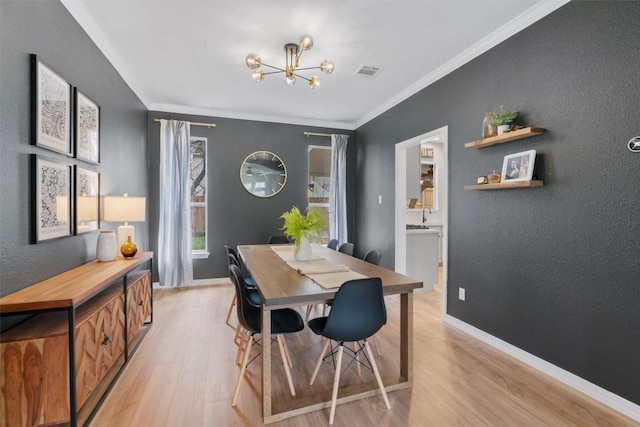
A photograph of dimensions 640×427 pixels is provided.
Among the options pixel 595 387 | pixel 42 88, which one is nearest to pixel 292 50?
pixel 42 88

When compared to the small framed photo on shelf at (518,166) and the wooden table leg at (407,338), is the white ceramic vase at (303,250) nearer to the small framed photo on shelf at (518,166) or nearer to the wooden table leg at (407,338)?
the wooden table leg at (407,338)

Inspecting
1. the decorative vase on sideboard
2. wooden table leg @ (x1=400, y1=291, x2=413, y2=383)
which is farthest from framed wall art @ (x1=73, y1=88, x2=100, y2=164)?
wooden table leg @ (x1=400, y1=291, x2=413, y2=383)

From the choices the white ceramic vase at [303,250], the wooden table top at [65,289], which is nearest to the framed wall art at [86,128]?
the wooden table top at [65,289]

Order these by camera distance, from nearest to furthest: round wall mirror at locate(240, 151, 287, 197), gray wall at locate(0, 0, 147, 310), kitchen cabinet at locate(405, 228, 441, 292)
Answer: gray wall at locate(0, 0, 147, 310), kitchen cabinet at locate(405, 228, 441, 292), round wall mirror at locate(240, 151, 287, 197)

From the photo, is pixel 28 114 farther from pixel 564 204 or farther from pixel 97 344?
pixel 564 204

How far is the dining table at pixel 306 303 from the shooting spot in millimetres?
1690

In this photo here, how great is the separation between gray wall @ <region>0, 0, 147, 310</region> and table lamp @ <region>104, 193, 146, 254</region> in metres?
0.17

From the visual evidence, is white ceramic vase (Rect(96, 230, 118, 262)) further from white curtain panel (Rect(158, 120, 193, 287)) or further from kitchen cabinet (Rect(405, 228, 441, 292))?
kitchen cabinet (Rect(405, 228, 441, 292))

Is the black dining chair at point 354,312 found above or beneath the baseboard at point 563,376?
above

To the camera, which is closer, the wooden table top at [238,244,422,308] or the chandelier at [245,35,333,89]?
the wooden table top at [238,244,422,308]

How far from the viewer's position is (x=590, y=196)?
2.00 meters

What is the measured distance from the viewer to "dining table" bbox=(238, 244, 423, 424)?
1690 mm

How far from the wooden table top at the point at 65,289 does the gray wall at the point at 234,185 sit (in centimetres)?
246

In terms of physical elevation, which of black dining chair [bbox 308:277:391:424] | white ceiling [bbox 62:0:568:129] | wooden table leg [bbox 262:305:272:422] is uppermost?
white ceiling [bbox 62:0:568:129]
